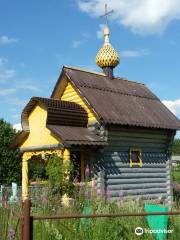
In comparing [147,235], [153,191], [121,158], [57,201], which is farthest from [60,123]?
[147,235]

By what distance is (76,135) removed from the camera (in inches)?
586

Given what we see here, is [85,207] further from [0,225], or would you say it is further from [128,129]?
[128,129]

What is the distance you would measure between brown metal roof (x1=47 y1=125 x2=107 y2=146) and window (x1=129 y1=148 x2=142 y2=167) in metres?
2.07

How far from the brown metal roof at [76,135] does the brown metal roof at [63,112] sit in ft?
0.83

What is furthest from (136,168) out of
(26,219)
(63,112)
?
(26,219)

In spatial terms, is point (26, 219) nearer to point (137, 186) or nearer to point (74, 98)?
point (74, 98)

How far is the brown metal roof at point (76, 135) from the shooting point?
1436 centimetres

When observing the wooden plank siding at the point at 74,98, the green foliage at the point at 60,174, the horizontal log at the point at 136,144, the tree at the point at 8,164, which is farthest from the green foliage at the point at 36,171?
the green foliage at the point at 60,174

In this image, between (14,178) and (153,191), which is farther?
(14,178)

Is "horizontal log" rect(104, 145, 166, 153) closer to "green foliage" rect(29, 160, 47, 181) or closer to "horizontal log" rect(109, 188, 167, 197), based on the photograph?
"horizontal log" rect(109, 188, 167, 197)

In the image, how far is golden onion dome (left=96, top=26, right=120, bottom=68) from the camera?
19.3m

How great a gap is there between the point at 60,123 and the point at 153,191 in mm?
4992

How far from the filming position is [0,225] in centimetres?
776

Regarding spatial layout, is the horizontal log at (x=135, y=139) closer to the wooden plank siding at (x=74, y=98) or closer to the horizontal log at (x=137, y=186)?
the wooden plank siding at (x=74, y=98)
